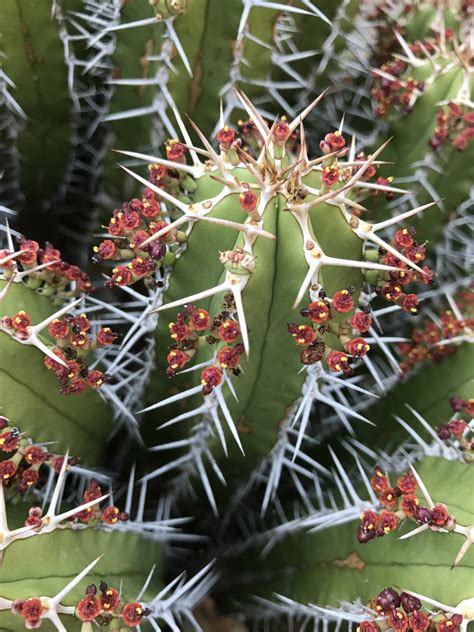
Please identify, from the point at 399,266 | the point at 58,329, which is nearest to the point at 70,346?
the point at 58,329

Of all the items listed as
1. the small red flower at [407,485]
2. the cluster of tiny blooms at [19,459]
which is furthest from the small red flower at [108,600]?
the small red flower at [407,485]

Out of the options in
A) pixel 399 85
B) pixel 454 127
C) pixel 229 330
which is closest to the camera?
pixel 229 330

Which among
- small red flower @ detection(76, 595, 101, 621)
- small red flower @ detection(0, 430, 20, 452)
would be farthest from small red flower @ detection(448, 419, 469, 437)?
small red flower @ detection(0, 430, 20, 452)

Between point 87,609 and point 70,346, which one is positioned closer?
point 87,609

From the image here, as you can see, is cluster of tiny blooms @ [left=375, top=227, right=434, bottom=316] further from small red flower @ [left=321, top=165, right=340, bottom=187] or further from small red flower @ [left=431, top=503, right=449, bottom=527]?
small red flower @ [left=431, top=503, right=449, bottom=527]

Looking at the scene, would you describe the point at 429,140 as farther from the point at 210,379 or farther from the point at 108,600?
the point at 108,600

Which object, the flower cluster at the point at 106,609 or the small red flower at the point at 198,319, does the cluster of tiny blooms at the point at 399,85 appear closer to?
the small red flower at the point at 198,319

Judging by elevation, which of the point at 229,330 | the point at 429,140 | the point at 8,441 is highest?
the point at 429,140

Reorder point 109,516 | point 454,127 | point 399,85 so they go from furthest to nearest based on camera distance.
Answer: point 399,85, point 454,127, point 109,516

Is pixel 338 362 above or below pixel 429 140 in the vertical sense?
below
